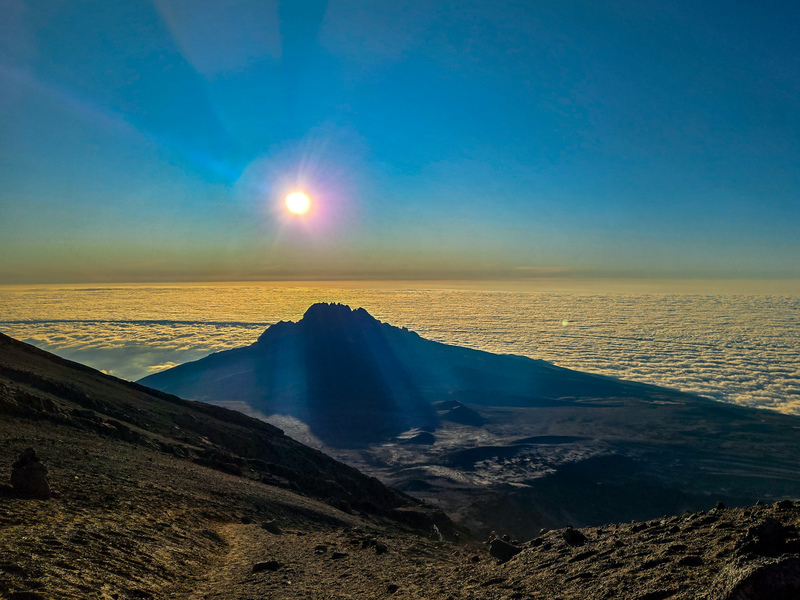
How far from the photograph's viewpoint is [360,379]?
116m

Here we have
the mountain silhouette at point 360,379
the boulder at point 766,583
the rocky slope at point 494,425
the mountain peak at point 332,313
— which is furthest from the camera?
the mountain peak at point 332,313

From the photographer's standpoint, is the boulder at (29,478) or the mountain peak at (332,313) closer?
the boulder at (29,478)

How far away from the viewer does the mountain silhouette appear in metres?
101

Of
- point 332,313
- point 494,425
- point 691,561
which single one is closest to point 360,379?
point 332,313

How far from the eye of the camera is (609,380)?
13962cm

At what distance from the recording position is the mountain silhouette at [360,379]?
10138 centimetres

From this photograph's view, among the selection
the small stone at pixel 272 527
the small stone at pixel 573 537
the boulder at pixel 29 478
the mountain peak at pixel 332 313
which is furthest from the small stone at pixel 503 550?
the mountain peak at pixel 332 313

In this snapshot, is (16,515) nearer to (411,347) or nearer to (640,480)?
(640,480)

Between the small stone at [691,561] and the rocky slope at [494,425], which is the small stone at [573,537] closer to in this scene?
the small stone at [691,561]

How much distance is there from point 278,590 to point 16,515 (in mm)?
5720

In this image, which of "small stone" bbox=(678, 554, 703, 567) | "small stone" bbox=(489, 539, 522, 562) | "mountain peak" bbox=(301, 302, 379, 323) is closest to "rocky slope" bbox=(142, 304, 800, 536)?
"mountain peak" bbox=(301, 302, 379, 323)

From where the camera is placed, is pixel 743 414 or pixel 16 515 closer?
pixel 16 515

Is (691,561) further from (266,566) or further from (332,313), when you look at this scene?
(332,313)

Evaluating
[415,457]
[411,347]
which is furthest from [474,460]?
[411,347]
